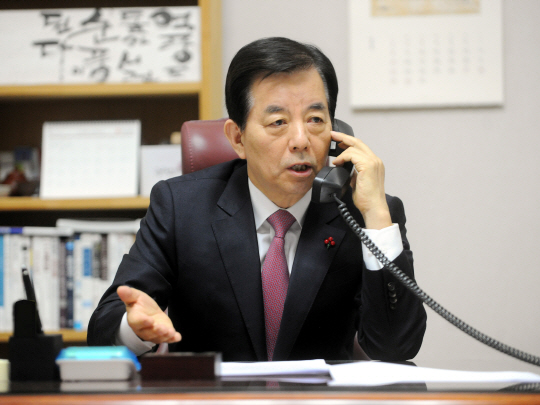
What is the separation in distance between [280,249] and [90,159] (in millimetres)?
979

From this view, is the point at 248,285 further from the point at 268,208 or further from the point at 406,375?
the point at 406,375

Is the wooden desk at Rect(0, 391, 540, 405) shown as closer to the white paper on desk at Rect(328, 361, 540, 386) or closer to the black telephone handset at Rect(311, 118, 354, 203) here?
the white paper on desk at Rect(328, 361, 540, 386)

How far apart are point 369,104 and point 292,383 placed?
5.04 feet

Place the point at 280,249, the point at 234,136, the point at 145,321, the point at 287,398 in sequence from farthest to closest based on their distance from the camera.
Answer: the point at 234,136, the point at 280,249, the point at 145,321, the point at 287,398

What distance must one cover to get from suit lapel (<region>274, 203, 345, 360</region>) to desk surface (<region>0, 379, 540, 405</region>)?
1.72 feet

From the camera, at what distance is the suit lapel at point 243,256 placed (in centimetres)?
119

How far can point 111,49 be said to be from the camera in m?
1.89

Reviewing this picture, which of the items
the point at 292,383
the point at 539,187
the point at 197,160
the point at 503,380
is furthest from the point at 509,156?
the point at 292,383

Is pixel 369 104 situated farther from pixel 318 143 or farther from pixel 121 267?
pixel 121 267

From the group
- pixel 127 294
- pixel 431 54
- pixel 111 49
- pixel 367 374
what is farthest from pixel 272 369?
pixel 431 54

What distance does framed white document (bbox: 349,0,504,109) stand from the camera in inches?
78.6

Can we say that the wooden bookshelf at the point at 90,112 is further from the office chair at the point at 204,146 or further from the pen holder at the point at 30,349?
the pen holder at the point at 30,349

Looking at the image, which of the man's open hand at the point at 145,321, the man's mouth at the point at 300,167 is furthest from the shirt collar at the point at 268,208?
the man's open hand at the point at 145,321

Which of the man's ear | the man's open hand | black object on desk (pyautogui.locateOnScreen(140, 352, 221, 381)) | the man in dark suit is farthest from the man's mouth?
black object on desk (pyautogui.locateOnScreen(140, 352, 221, 381))
